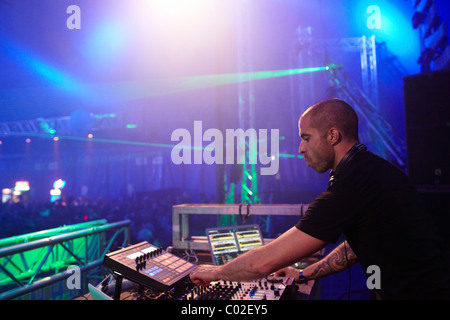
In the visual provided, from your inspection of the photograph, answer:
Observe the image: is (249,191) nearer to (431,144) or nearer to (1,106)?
(431,144)

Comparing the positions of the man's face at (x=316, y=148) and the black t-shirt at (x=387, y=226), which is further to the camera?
the man's face at (x=316, y=148)

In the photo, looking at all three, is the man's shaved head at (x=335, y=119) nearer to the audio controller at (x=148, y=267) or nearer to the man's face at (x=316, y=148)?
the man's face at (x=316, y=148)

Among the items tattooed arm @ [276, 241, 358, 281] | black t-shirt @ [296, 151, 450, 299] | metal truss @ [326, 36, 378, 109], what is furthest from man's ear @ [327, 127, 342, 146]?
metal truss @ [326, 36, 378, 109]

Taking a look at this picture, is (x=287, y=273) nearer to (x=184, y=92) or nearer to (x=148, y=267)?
(x=148, y=267)

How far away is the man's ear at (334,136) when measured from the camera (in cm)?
128

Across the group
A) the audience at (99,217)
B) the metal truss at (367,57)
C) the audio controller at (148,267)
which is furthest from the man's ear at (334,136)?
the metal truss at (367,57)

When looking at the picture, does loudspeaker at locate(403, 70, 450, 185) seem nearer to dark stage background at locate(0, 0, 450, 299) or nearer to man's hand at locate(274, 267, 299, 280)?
dark stage background at locate(0, 0, 450, 299)

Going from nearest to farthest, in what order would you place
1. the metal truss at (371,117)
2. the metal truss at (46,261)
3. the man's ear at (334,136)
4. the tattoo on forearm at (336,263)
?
the man's ear at (334,136), the tattoo on forearm at (336,263), the metal truss at (46,261), the metal truss at (371,117)

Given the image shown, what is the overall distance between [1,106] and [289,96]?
13338mm

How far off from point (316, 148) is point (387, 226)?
1.48 ft

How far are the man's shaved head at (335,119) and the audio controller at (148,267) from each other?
3.74 ft

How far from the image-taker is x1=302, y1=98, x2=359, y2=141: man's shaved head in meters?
1.30

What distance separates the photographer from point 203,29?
759cm

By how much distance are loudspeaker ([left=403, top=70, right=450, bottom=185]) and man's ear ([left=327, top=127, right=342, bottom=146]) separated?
1680 millimetres
